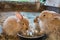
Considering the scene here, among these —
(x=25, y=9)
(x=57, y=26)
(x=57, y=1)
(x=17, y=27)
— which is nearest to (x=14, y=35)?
(x=17, y=27)

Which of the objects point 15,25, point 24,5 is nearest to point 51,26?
point 15,25

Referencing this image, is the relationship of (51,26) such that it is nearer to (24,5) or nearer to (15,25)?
(15,25)

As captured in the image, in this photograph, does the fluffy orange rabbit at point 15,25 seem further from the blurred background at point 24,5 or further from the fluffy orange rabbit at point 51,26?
the blurred background at point 24,5

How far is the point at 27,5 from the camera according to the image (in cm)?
197

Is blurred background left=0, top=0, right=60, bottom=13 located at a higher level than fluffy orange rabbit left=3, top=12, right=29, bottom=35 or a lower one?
lower

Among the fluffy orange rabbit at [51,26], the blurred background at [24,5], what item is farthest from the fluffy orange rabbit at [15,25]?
the blurred background at [24,5]

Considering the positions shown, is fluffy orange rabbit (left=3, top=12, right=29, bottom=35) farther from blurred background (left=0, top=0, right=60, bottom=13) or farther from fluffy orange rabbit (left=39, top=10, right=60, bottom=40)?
blurred background (left=0, top=0, right=60, bottom=13)

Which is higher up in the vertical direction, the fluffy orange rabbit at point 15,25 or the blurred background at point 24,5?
the fluffy orange rabbit at point 15,25

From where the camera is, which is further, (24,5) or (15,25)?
(24,5)

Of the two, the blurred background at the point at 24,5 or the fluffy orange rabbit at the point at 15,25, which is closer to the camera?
the fluffy orange rabbit at the point at 15,25

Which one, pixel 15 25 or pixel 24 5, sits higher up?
pixel 15 25

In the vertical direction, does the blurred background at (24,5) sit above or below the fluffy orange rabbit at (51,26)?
below

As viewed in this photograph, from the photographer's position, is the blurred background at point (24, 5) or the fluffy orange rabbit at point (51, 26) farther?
the blurred background at point (24, 5)

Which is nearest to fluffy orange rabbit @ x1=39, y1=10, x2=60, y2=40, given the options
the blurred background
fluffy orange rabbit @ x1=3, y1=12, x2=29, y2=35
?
fluffy orange rabbit @ x1=3, y1=12, x2=29, y2=35
